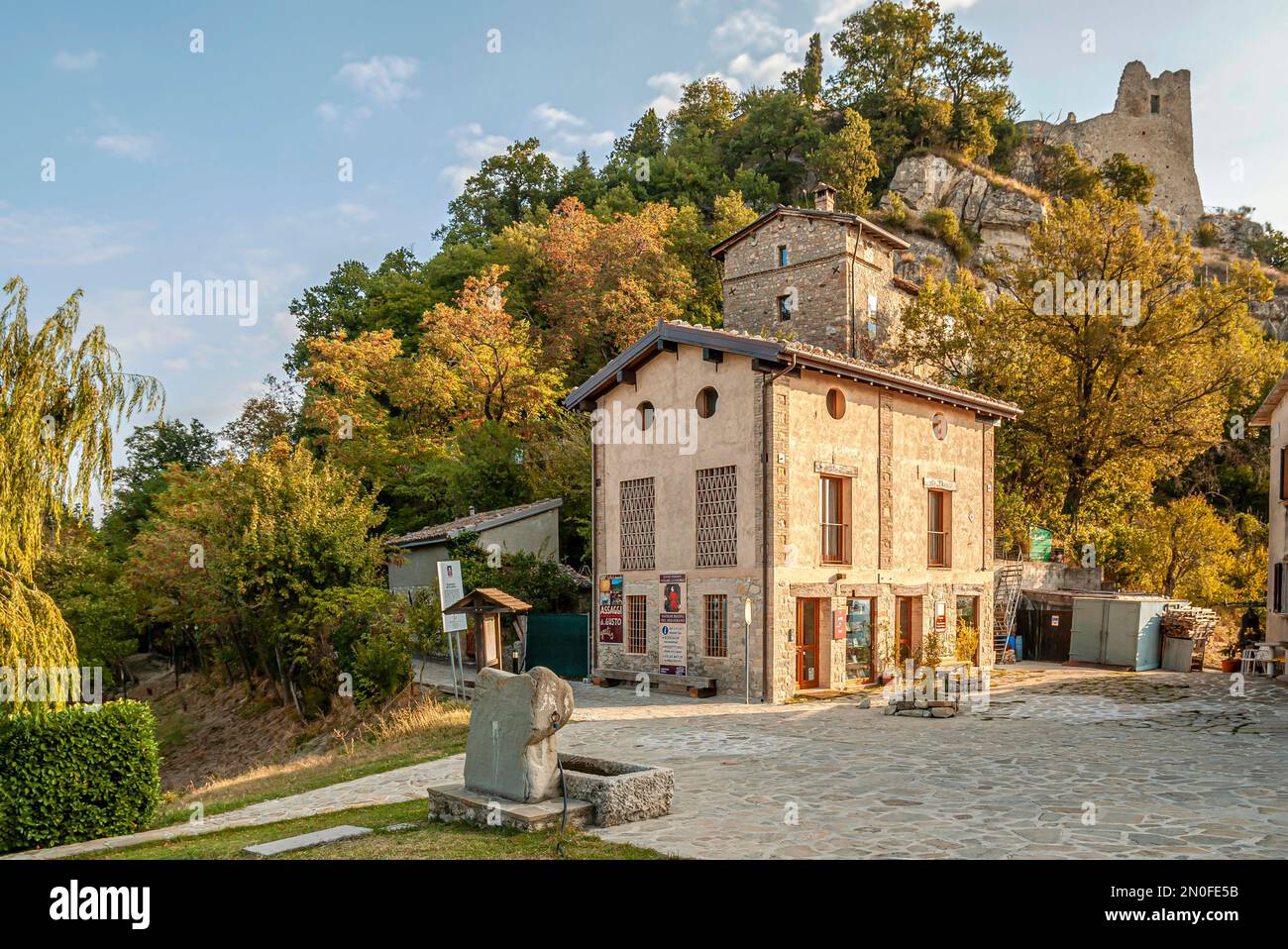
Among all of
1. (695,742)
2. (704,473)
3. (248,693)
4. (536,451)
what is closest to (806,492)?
(704,473)

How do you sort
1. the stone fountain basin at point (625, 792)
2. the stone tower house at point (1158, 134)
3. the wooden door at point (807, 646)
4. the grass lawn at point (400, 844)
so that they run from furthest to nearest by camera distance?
1. the stone tower house at point (1158, 134)
2. the wooden door at point (807, 646)
3. the stone fountain basin at point (625, 792)
4. the grass lawn at point (400, 844)

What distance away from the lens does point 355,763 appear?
15.6 m

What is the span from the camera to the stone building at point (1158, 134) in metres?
71.6

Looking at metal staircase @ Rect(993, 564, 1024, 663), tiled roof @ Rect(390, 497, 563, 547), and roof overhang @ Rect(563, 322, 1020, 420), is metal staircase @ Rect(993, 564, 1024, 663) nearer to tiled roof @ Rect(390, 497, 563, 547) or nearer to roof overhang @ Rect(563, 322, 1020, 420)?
roof overhang @ Rect(563, 322, 1020, 420)

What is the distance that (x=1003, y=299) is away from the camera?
3719 cm

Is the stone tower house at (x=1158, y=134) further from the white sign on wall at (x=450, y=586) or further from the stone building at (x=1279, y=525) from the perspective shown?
the white sign on wall at (x=450, y=586)

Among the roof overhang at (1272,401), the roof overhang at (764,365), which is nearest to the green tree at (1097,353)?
the roof overhang at (1272,401)

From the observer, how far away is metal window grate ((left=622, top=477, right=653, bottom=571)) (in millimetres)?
23266

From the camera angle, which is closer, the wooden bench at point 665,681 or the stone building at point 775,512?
the stone building at point 775,512

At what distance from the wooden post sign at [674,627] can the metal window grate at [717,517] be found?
88 cm

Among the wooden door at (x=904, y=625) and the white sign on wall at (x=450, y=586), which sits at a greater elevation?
the white sign on wall at (x=450, y=586)

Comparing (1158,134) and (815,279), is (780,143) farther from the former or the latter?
(1158,134)

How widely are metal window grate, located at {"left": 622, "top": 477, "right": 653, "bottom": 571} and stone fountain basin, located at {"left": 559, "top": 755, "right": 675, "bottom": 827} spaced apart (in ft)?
43.4
